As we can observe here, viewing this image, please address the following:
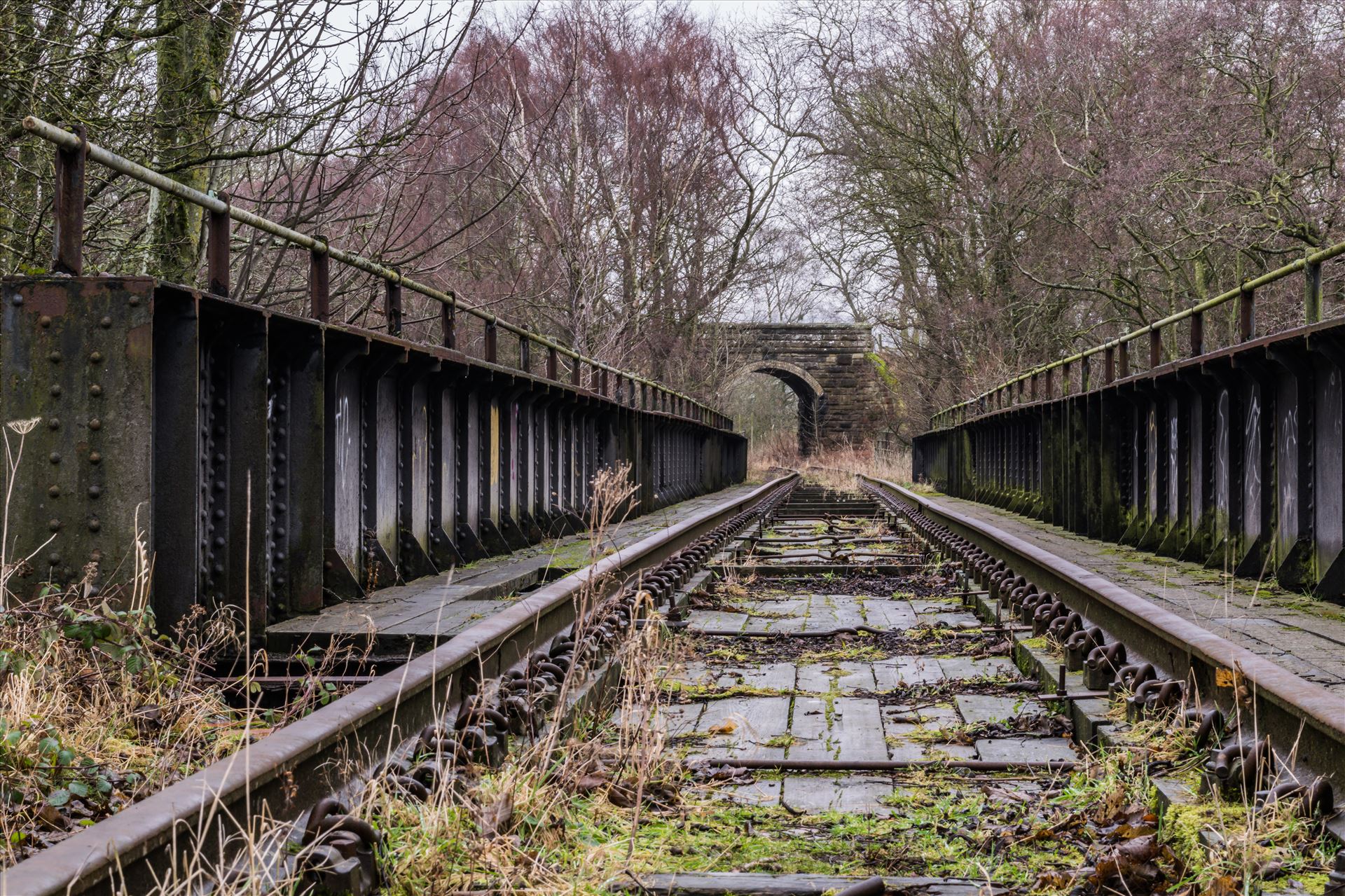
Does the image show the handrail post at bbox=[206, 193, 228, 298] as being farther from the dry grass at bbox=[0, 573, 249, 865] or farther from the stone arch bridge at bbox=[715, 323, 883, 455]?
the stone arch bridge at bbox=[715, 323, 883, 455]

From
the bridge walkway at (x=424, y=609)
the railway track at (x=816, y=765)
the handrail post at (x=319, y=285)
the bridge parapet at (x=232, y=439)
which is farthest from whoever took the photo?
the handrail post at (x=319, y=285)

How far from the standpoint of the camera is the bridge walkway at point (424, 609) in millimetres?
5137

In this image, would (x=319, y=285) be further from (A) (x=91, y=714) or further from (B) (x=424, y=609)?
(A) (x=91, y=714)

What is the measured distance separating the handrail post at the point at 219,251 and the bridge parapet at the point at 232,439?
0.04 ft

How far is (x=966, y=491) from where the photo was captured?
79.7ft

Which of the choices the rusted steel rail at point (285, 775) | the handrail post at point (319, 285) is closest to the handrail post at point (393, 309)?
the handrail post at point (319, 285)

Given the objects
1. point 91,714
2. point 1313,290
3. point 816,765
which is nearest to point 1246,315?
point 1313,290

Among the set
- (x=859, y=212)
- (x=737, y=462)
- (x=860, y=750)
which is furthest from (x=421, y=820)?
(x=737, y=462)

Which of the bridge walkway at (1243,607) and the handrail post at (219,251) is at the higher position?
the handrail post at (219,251)

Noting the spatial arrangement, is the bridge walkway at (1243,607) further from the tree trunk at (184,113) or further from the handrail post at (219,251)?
the tree trunk at (184,113)

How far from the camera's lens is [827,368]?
53.3m

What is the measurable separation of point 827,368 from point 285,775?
51.3 meters

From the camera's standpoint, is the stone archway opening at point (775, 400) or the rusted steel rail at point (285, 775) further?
the stone archway opening at point (775, 400)

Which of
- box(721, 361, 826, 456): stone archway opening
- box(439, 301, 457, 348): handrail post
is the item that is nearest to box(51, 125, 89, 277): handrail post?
box(439, 301, 457, 348): handrail post
